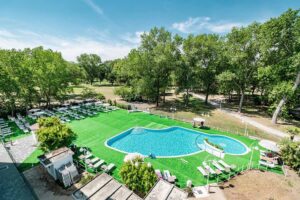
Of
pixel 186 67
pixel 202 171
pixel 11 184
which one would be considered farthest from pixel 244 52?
pixel 11 184

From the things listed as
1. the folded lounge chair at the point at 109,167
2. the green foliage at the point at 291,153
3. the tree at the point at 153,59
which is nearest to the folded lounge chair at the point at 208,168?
the green foliage at the point at 291,153

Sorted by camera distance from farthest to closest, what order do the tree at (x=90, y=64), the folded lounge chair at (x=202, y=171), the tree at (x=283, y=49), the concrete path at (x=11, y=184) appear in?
1. the tree at (x=90, y=64)
2. the tree at (x=283, y=49)
3. the folded lounge chair at (x=202, y=171)
4. the concrete path at (x=11, y=184)

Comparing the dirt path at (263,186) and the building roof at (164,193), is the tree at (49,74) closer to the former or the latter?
the building roof at (164,193)

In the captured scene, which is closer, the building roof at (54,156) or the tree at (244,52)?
the building roof at (54,156)

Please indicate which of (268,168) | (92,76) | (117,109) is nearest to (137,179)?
(268,168)

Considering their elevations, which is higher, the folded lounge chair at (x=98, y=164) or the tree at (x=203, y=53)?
the tree at (x=203, y=53)

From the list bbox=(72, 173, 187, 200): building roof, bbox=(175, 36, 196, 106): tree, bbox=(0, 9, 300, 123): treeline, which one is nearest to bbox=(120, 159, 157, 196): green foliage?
bbox=(72, 173, 187, 200): building roof
